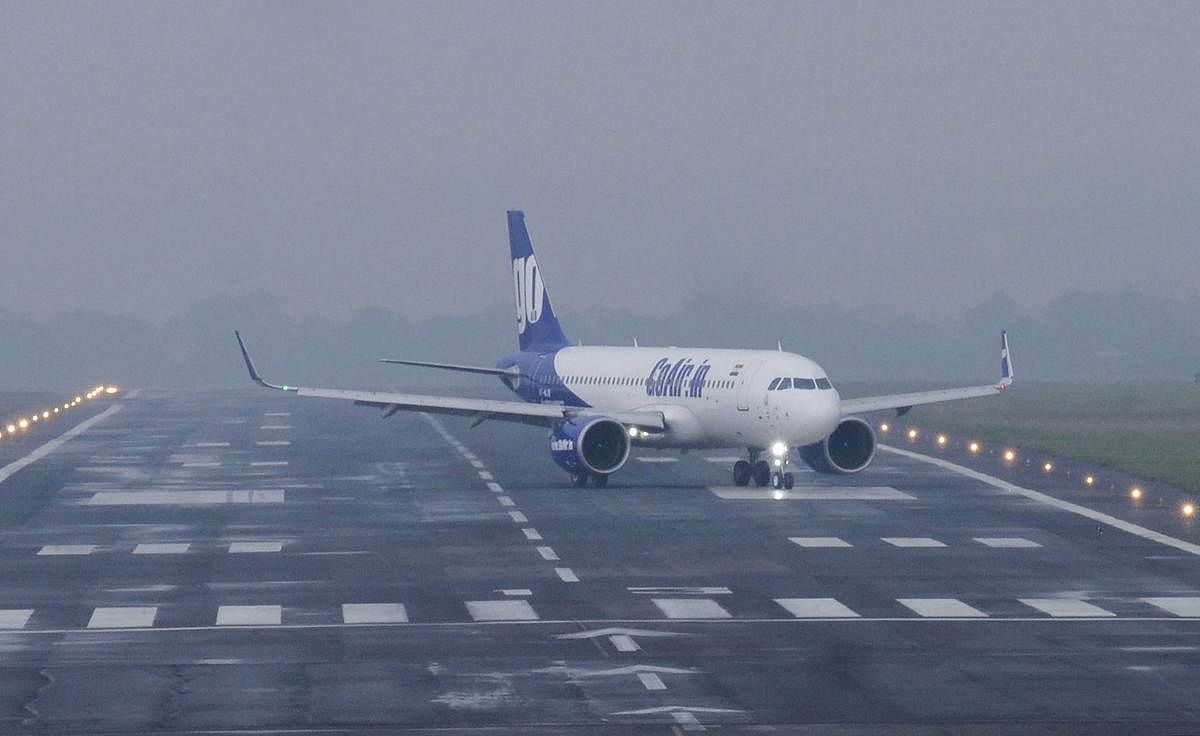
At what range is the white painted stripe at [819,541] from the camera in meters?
40.2

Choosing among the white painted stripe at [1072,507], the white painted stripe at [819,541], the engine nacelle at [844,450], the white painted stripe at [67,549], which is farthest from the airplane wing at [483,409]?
the white painted stripe at [67,549]

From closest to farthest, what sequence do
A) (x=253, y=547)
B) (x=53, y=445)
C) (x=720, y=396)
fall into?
(x=253, y=547), (x=720, y=396), (x=53, y=445)

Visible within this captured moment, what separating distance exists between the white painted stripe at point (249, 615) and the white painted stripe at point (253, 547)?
797cm

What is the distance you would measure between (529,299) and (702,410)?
21.9 metres

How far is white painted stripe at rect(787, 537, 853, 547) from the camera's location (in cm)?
4025

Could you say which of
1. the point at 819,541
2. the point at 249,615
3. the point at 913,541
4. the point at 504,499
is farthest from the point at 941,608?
the point at 504,499

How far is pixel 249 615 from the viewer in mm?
30422

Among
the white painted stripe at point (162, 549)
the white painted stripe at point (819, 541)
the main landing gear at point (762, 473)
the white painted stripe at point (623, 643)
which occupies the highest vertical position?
the main landing gear at point (762, 473)

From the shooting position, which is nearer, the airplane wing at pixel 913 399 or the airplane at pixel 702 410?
the airplane at pixel 702 410

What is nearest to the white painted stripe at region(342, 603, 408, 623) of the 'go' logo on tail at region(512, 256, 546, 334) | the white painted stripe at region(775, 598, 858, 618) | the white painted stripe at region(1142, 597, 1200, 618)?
the white painted stripe at region(775, 598, 858, 618)

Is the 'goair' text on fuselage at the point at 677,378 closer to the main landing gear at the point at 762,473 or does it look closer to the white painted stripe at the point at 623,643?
the main landing gear at the point at 762,473

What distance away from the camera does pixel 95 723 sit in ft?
71.2

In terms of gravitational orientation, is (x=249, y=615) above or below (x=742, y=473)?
below

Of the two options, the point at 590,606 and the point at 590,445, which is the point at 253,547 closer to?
the point at 590,606
